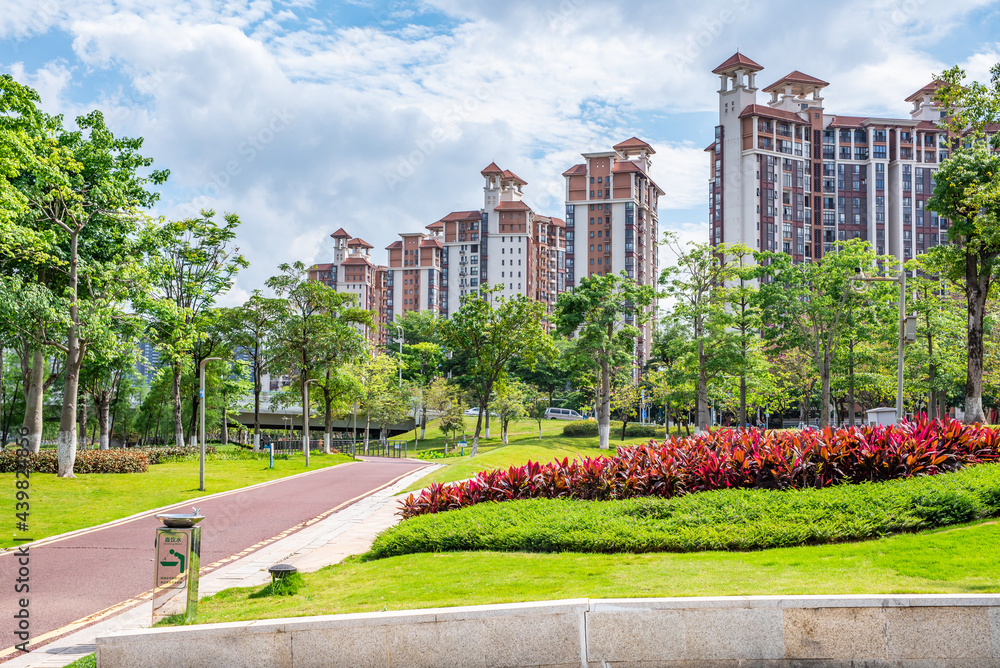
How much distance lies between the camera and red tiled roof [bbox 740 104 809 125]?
324 feet

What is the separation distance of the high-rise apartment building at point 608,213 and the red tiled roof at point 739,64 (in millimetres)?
22203

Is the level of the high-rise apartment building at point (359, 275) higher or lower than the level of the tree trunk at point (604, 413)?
higher

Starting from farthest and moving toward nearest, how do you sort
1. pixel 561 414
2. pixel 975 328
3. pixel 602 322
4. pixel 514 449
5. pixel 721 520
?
pixel 561 414, pixel 602 322, pixel 514 449, pixel 975 328, pixel 721 520

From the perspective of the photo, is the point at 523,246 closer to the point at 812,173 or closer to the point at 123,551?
the point at 812,173

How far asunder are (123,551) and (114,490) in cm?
1039

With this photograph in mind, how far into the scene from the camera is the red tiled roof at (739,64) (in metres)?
98.8

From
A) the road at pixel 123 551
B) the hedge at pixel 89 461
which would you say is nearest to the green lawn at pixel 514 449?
the road at pixel 123 551

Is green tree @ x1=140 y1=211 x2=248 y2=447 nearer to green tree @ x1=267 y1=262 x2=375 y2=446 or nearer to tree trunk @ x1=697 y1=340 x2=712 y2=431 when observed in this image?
green tree @ x1=267 y1=262 x2=375 y2=446

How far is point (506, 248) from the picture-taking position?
425ft

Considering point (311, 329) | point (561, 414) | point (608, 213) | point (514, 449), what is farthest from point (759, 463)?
point (608, 213)

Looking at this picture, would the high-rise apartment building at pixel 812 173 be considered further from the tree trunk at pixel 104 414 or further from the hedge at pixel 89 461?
the hedge at pixel 89 461

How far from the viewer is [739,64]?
3888 inches

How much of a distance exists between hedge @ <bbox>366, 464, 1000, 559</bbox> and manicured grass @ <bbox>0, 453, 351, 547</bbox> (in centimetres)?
978

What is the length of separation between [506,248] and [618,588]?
123394 millimetres
